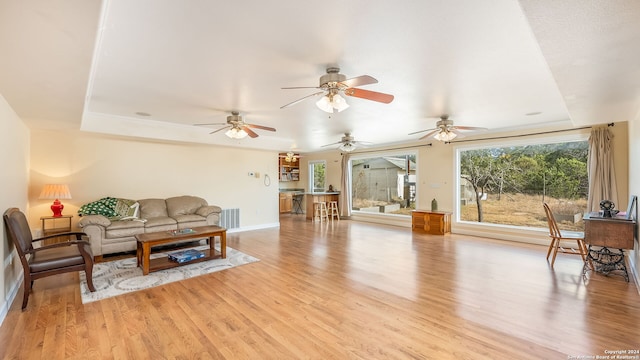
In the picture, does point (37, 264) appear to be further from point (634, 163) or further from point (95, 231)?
point (634, 163)

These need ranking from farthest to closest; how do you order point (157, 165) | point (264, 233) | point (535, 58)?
point (264, 233) → point (157, 165) → point (535, 58)

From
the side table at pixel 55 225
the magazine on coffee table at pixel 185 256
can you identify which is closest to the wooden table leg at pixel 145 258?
the magazine on coffee table at pixel 185 256

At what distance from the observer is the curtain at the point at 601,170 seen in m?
4.73

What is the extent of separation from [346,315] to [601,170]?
5.34 m

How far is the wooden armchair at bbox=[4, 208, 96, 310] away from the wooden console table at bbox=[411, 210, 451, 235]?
647 cm

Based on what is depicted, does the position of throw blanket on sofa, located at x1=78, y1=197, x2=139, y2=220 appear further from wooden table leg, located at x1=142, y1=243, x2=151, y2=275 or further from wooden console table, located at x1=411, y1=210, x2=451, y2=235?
wooden console table, located at x1=411, y1=210, x2=451, y2=235

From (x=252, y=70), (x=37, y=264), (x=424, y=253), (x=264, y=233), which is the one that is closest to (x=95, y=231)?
(x=37, y=264)

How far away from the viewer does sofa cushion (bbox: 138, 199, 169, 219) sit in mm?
5531

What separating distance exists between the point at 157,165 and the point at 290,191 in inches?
225

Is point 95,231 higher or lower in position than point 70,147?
lower

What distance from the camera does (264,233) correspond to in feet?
22.6

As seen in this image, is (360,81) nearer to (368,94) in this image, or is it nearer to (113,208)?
(368,94)

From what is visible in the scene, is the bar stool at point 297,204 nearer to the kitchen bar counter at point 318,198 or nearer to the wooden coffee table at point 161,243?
the kitchen bar counter at point 318,198

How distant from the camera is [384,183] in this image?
8.78 meters
